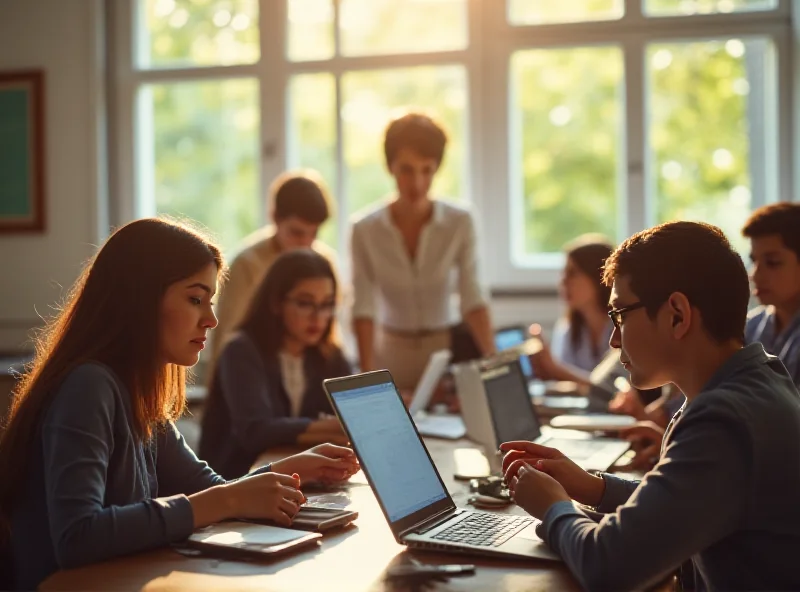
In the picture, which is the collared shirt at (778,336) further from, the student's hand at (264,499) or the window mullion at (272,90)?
the window mullion at (272,90)

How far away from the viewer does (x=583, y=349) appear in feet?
13.5

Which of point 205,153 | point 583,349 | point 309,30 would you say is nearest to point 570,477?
point 583,349

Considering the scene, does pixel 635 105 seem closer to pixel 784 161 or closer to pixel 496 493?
pixel 784 161

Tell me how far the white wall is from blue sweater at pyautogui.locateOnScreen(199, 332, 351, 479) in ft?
8.34

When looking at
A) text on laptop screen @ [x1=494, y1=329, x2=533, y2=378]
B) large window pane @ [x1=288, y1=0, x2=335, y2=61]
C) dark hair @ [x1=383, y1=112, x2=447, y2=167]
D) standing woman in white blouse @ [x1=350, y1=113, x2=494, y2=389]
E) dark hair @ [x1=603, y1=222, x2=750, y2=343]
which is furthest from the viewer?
large window pane @ [x1=288, y1=0, x2=335, y2=61]

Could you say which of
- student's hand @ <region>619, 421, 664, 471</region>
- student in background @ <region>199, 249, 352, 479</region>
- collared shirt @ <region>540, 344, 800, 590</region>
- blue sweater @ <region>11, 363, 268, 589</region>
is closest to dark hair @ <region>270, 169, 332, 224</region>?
student in background @ <region>199, 249, 352, 479</region>

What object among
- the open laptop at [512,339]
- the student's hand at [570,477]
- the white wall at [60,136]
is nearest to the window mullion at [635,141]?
the open laptop at [512,339]

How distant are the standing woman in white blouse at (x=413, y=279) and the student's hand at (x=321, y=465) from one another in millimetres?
1688

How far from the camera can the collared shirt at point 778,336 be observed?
2465 mm

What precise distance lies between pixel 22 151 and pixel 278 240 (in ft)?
7.18

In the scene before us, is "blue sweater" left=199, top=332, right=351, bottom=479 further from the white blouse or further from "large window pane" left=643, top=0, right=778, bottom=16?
"large window pane" left=643, top=0, right=778, bottom=16

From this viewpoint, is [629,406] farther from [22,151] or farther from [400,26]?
[22,151]

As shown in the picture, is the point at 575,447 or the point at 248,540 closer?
the point at 248,540

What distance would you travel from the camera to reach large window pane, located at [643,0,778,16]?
4570mm
